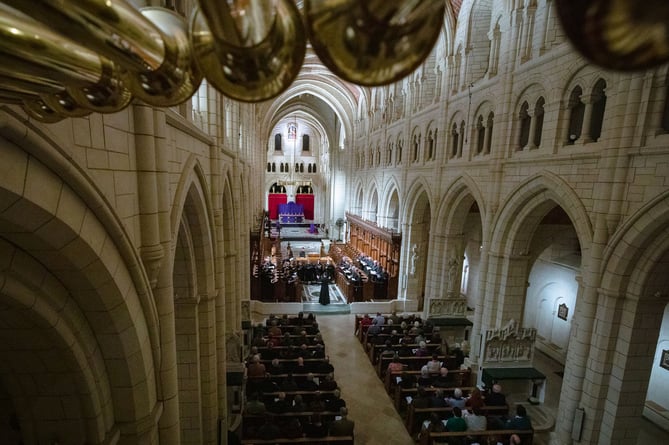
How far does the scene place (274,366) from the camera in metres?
8.71

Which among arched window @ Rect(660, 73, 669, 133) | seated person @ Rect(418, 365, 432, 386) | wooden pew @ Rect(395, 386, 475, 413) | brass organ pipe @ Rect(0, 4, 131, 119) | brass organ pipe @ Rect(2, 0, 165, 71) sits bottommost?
wooden pew @ Rect(395, 386, 475, 413)

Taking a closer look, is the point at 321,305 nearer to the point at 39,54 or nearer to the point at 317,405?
the point at 317,405

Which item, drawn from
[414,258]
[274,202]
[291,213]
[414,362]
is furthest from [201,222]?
[274,202]

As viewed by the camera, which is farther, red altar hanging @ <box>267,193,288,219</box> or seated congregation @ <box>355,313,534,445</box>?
red altar hanging @ <box>267,193,288,219</box>

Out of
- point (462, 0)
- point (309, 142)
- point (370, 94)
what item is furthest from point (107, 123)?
point (309, 142)

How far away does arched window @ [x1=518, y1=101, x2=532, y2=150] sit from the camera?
8.52 metres

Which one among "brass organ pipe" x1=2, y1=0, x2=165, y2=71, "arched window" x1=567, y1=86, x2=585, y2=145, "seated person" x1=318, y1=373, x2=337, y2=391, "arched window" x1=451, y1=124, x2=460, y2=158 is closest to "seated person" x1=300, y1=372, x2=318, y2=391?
"seated person" x1=318, y1=373, x2=337, y2=391

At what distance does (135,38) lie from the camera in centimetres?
83

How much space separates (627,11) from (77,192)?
2.79m

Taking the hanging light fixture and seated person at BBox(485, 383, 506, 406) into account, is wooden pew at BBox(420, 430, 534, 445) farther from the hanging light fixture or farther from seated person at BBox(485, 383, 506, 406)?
the hanging light fixture

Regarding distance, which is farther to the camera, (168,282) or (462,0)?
(462,0)

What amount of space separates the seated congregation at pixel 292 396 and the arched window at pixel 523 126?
7.07 metres

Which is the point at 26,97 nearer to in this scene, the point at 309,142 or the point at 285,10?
the point at 285,10

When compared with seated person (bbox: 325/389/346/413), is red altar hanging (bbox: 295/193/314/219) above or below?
above
